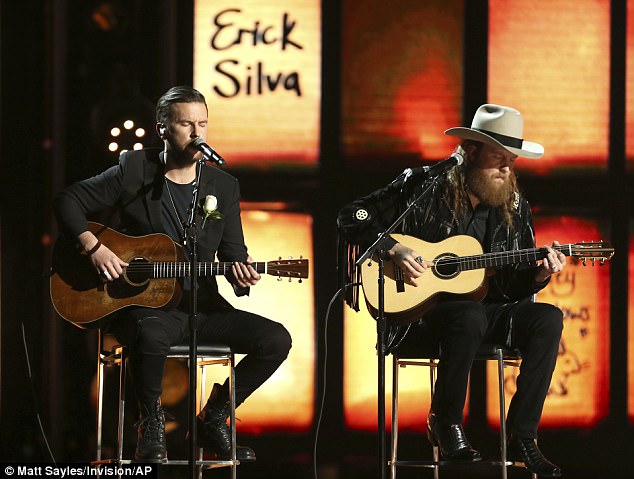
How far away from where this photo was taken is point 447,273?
4535mm

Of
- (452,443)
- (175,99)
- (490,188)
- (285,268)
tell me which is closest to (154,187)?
(175,99)

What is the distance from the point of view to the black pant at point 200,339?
4.21m

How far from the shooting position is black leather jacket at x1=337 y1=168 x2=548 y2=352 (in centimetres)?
462

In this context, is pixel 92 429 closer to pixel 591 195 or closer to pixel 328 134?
pixel 328 134

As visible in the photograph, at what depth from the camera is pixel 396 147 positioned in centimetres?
563

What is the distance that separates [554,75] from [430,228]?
1.59m

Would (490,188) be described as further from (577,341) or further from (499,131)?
(577,341)

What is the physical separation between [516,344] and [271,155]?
1852mm

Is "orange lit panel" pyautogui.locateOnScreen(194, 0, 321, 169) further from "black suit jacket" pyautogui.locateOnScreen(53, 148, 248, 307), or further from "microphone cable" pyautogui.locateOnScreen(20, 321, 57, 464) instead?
"microphone cable" pyautogui.locateOnScreen(20, 321, 57, 464)

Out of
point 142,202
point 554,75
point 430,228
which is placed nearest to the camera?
point 142,202

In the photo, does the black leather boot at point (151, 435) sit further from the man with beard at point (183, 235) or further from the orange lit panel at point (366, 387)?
the orange lit panel at point (366, 387)

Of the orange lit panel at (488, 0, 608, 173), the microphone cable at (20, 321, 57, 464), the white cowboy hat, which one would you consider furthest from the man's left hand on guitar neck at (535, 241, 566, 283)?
the microphone cable at (20, 321, 57, 464)

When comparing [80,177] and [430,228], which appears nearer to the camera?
[430,228]

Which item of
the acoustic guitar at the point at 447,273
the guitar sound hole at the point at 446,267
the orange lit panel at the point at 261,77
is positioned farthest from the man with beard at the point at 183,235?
the orange lit panel at the point at 261,77
